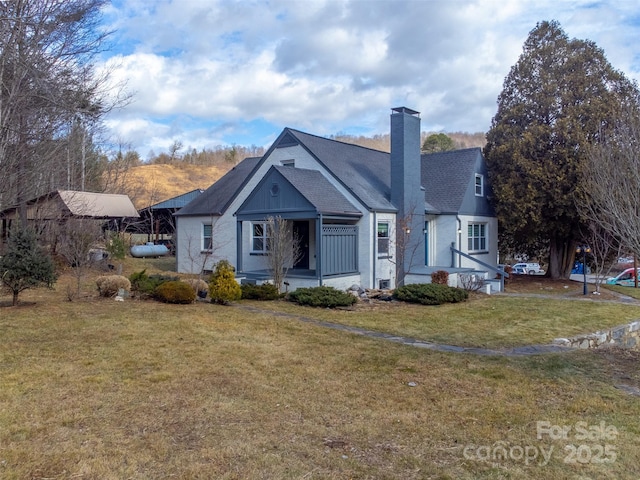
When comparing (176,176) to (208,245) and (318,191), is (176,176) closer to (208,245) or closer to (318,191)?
(208,245)

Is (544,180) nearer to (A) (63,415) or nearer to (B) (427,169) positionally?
(B) (427,169)

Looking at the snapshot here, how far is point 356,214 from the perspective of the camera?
57.1 feet

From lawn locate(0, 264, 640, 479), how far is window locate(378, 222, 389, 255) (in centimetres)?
908

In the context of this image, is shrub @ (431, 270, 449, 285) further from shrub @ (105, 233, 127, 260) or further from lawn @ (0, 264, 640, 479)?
shrub @ (105, 233, 127, 260)

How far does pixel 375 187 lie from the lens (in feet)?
64.2

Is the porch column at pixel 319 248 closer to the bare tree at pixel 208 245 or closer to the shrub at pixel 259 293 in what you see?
the shrub at pixel 259 293

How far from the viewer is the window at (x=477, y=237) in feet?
71.9

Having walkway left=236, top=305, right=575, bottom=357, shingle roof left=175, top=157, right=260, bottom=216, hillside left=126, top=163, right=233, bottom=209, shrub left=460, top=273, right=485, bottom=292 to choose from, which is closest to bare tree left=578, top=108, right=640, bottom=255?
walkway left=236, top=305, right=575, bottom=357

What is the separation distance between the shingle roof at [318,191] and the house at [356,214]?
0.05 m

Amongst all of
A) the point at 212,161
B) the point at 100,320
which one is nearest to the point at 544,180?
the point at 100,320

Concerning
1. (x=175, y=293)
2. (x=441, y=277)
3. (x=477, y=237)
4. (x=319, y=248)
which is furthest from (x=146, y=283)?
(x=477, y=237)

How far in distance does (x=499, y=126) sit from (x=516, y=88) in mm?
1846

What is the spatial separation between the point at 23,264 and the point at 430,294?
10660 mm

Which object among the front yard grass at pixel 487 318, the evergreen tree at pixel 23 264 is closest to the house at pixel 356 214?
the front yard grass at pixel 487 318
